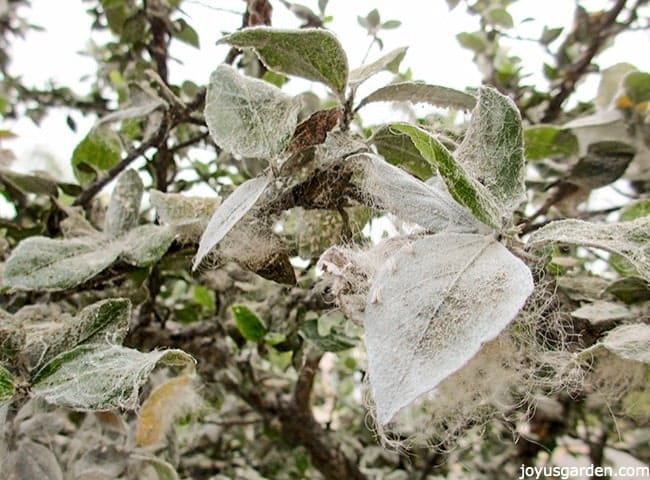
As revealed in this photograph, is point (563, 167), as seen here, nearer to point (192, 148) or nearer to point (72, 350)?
point (192, 148)

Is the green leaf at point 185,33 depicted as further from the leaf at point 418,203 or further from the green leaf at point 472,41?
the leaf at point 418,203

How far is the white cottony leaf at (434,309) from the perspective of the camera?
26 cm

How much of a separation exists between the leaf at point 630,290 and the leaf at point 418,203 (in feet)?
0.61

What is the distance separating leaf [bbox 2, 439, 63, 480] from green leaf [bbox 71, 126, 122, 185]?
329mm

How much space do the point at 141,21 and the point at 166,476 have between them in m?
0.60

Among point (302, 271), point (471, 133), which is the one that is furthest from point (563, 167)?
point (471, 133)

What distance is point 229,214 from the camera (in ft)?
1.24

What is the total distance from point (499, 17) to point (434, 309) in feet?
2.61

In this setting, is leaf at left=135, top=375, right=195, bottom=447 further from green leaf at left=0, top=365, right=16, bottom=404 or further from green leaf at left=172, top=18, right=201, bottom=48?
green leaf at left=172, top=18, right=201, bottom=48

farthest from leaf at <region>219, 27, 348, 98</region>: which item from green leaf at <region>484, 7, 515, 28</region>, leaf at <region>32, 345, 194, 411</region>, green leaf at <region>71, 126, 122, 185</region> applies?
green leaf at <region>484, 7, 515, 28</region>

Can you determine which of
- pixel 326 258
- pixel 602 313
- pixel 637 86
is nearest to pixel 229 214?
pixel 326 258

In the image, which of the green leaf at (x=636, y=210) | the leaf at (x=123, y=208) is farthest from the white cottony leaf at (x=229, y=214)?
the green leaf at (x=636, y=210)

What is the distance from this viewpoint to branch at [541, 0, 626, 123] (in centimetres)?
90

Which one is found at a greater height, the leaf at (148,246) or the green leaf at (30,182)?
the leaf at (148,246)
